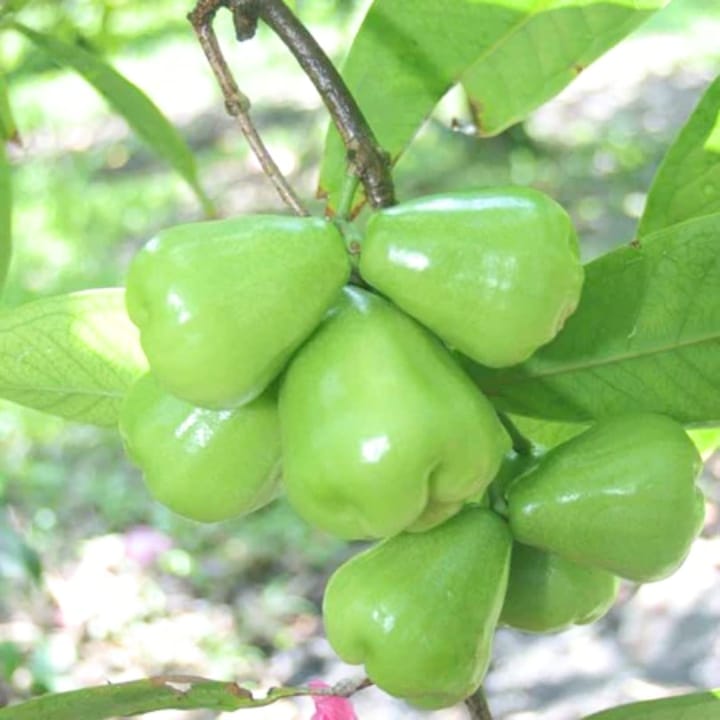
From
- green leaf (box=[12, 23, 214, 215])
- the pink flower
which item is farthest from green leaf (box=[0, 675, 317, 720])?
green leaf (box=[12, 23, 214, 215])

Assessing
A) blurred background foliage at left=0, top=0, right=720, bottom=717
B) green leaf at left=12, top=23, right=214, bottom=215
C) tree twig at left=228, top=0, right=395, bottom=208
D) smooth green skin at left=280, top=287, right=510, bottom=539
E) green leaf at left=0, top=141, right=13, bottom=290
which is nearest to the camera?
smooth green skin at left=280, top=287, right=510, bottom=539

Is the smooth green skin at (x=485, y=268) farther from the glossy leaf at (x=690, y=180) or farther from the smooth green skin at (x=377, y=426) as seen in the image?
the glossy leaf at (x=690, y=180)

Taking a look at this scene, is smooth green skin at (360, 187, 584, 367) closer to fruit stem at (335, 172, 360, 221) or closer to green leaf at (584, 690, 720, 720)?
fruit stem at (335, 172, 360, 221)

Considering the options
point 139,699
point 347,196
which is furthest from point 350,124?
point 139,699

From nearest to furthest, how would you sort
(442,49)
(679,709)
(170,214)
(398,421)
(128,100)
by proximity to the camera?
(398,421) → (679,709) → (442,49) → (128,100) → (170,214)

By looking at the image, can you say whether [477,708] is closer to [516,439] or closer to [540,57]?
[516,439]

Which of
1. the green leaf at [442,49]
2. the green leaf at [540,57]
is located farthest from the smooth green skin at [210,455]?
the green leaf at [540,57]
